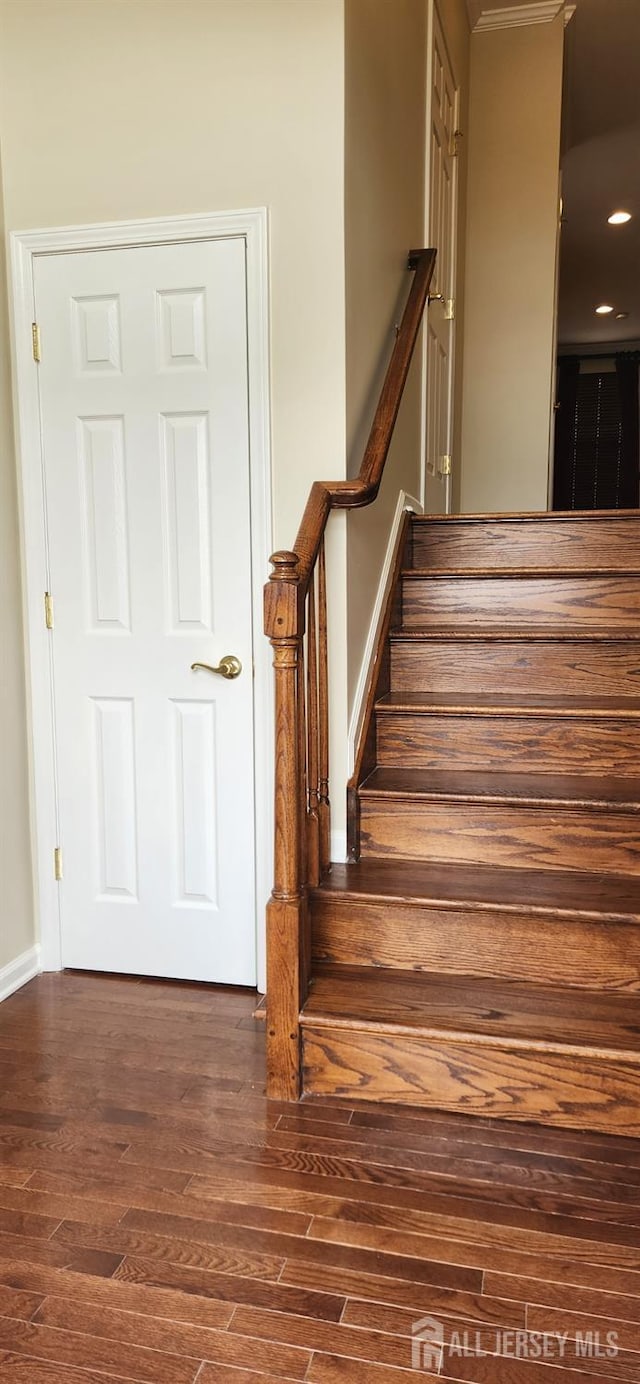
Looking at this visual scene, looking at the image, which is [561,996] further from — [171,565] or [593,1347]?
[171,565]

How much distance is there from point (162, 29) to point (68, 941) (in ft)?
8.14

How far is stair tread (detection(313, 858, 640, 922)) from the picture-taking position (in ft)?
6.81

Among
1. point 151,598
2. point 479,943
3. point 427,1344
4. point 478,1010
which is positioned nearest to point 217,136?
point 151,598

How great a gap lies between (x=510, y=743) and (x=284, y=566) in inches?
38.0

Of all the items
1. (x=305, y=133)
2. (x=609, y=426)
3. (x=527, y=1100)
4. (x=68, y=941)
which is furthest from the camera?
(x=609, y=426)

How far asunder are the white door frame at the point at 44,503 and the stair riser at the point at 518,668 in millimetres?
586

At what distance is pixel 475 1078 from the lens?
75.5 inches

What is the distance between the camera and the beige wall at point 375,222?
2.37m

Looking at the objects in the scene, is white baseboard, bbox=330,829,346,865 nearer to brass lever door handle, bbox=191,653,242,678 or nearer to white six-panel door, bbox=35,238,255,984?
white six-panel door, bbox=35,238,255,984

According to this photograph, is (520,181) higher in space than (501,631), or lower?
higher

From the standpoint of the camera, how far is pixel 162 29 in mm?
2354

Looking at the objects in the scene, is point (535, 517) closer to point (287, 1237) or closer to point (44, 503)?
point (44, 503)

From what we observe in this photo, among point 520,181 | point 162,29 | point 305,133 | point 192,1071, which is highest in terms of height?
point 520,181

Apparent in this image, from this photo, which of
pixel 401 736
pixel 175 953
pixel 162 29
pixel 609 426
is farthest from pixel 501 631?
pixel 609 426
